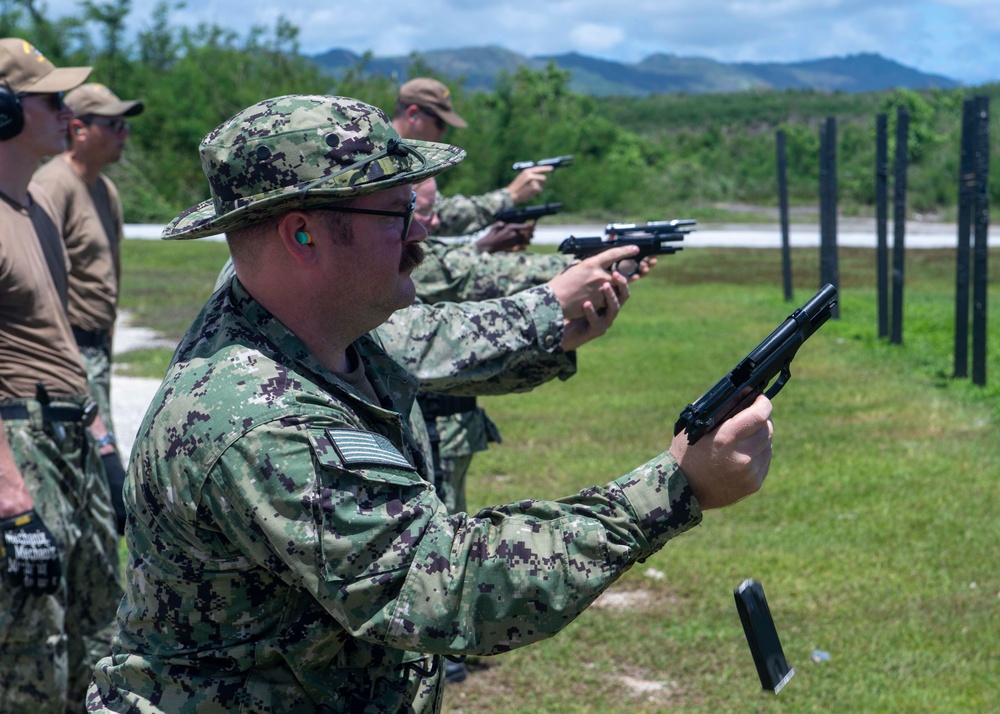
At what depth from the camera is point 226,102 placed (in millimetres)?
30219

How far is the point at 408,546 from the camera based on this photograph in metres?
1.76

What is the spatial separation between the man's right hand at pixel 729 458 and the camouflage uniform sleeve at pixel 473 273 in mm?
2270

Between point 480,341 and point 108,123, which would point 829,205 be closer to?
point 108,123

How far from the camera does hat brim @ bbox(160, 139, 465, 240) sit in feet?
6.20

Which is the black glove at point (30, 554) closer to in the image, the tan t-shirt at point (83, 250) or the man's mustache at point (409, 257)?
the tan t-shirt at point (83, 250)

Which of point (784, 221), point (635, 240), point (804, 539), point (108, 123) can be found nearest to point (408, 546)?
point (635, 240)

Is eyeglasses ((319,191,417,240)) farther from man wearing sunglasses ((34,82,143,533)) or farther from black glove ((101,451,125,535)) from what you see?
man wearing sunglasses ((34,82,143,533))

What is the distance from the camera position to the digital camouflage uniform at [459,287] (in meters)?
4.20

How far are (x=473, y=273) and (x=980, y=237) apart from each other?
670 centimetres

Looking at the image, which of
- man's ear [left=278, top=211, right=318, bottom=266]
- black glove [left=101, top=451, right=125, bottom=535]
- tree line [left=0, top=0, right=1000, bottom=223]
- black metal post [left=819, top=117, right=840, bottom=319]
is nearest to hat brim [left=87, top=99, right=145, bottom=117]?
black glove [left=101, top=451, right=125, bottom=535]

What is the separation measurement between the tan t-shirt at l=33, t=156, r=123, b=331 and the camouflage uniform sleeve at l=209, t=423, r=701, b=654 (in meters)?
3.66

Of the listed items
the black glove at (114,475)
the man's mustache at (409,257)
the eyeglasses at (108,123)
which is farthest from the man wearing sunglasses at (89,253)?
the man's mustache at (409,257)

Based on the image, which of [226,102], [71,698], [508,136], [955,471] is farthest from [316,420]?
[226,102]

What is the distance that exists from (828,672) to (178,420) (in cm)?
362
